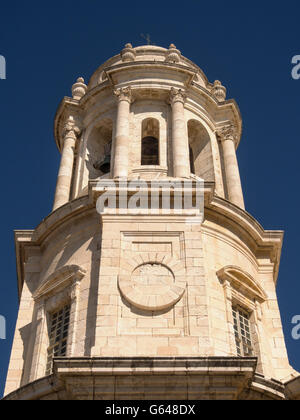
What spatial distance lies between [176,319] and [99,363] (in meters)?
3.36

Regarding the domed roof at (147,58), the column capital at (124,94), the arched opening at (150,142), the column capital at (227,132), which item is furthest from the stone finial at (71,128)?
the column capital at (227,132)

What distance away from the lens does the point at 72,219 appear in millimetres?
26812

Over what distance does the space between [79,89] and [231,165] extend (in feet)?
30.2

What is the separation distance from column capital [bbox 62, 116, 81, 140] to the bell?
206cm

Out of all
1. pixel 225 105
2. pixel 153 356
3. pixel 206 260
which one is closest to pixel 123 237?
pixel 206 260

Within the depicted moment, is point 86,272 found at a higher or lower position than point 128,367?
higher

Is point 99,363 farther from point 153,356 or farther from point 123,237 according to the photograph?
point 123,237

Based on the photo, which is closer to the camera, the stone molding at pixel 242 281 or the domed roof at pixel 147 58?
the stone molding at pixel 242 281

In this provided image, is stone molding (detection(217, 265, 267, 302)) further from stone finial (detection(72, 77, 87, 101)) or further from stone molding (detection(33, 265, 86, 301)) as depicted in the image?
stone finial (detection(72, 77, 87, 101))

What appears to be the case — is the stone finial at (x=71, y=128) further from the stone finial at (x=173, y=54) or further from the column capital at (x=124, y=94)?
the stone finial at (x=173, y=54)

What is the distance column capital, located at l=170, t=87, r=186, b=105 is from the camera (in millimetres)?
31867

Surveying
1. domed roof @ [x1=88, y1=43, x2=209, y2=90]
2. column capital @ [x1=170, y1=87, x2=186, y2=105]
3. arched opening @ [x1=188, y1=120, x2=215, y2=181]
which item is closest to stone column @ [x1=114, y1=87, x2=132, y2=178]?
column capital @ [x1=170, y1=87, x2=186, y2=105]

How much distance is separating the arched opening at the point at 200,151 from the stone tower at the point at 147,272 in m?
0.06

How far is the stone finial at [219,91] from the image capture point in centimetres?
3583
